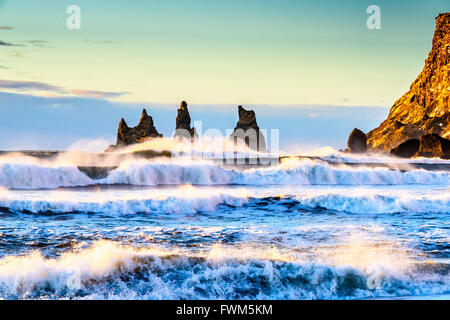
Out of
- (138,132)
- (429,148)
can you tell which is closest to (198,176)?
(429,148)

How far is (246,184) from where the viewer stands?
1115 inches

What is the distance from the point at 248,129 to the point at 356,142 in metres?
25.0

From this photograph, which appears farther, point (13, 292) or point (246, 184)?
point (246, 184)

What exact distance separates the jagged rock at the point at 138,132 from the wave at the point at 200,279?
8381 cm

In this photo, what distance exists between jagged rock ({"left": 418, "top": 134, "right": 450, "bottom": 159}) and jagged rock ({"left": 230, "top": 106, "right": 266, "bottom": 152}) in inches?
1133

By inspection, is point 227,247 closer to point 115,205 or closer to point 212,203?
point 115,205

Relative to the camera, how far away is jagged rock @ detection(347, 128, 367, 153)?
4156 inches

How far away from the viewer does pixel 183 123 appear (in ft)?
296

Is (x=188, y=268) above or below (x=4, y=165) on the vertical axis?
below

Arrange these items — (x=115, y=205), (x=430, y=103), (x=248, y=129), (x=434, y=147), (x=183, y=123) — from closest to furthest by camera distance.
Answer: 1. (x=115, y=205)
2. (x=434, y=147)
3. (x=183, y=123)
4. (x=248, y=129)
5. (x=430, y=103)
